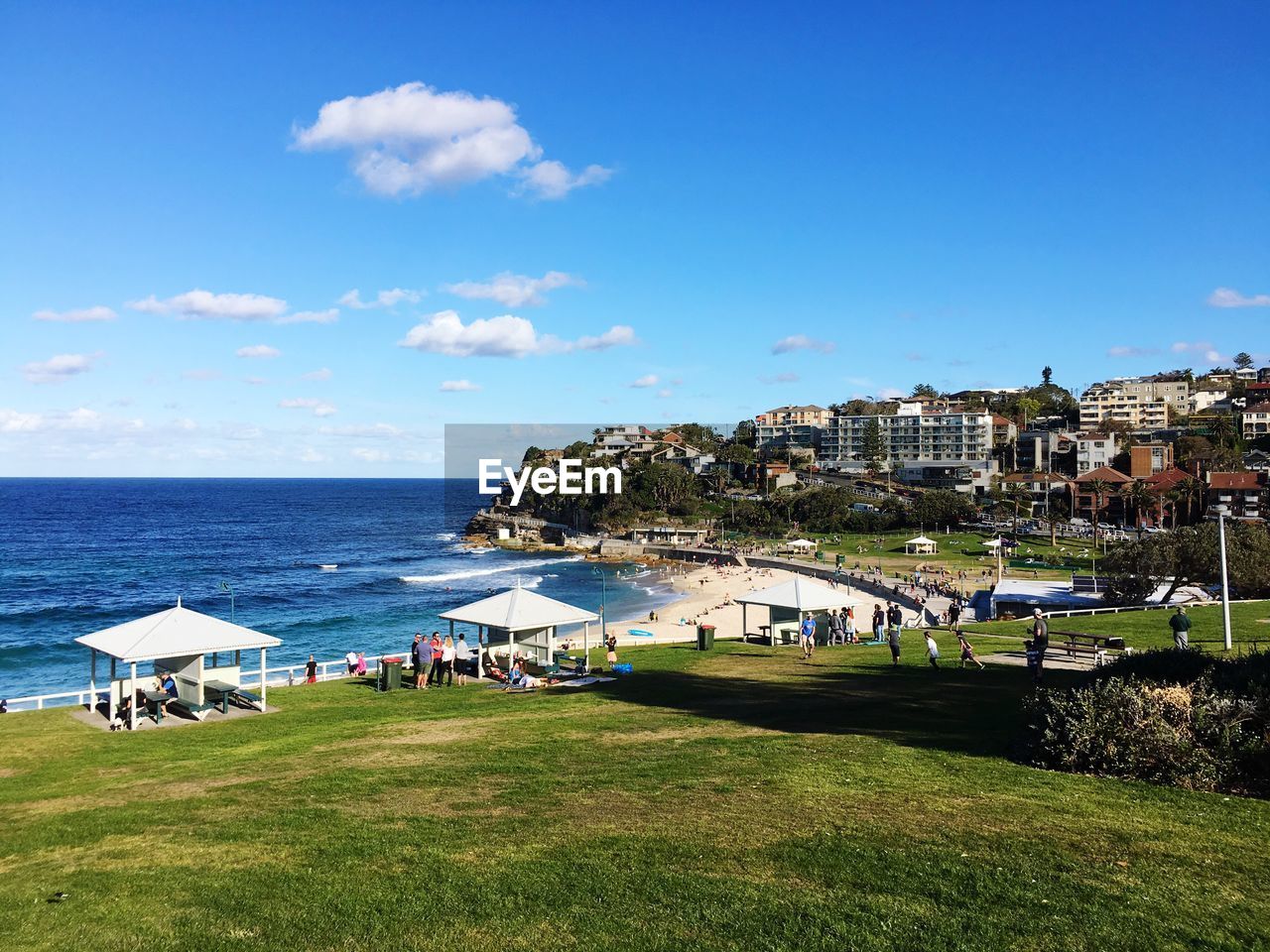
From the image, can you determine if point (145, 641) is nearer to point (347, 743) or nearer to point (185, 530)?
point (347, 743)

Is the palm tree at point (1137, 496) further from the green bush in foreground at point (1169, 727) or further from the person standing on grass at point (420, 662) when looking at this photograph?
the green bush in foreground at point (1169, 727)

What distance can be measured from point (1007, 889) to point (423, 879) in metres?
5.06

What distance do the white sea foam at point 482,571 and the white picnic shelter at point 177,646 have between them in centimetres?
5887

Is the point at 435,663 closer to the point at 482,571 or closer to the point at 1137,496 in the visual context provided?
the point at 482,571

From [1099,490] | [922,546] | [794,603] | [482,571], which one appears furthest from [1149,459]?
[794,603]

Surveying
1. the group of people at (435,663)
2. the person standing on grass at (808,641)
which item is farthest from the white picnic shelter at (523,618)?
the person standing on grass at (808,641)

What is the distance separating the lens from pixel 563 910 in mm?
7207

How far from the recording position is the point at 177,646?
1705cm

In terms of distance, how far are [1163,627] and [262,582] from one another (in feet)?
228

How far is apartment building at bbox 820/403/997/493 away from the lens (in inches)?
5108

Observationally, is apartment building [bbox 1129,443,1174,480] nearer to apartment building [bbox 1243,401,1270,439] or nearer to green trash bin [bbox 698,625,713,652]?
apartment building [bbox 1243,401,1270,439]

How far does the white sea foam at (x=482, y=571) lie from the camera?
3103 inches

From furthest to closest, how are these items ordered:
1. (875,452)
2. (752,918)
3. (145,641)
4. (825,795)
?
(875,452)
(145,641)
(825,795)
(752,918)

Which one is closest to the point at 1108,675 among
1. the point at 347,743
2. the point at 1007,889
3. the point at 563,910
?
the point at 1007,889
